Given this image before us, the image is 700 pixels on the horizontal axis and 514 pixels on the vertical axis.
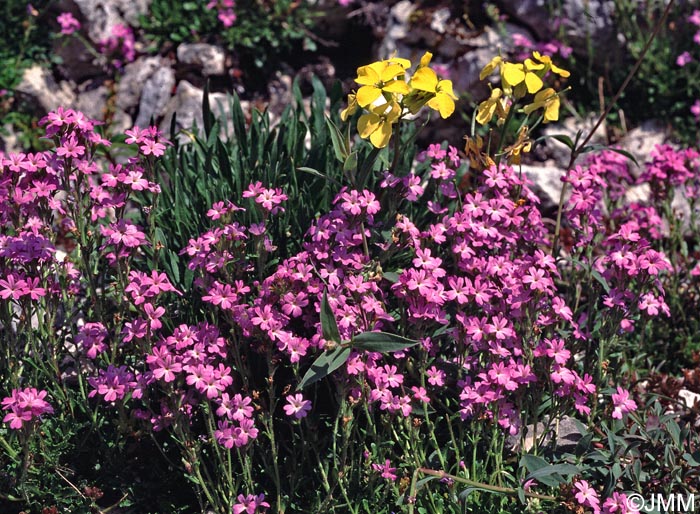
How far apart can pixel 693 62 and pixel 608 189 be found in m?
1.72

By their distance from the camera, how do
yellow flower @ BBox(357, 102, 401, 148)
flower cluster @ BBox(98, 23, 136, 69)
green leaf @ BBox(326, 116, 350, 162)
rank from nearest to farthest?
1. yellow flower @ BBox(357, 102, 401, 148)
2. green leaf @ BBox(326, 116, 350, 162)
3. flower cluster @ BBox(98, 23, 136, 69)

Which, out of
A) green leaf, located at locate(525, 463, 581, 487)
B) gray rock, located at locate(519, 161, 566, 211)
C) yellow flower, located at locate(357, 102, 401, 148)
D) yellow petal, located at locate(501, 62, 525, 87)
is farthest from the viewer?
gray rock, located at locate(519, 161, 566, 211)

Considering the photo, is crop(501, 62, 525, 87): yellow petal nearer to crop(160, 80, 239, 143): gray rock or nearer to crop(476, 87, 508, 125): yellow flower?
crop(476, 87, 508, 125): yellow flower

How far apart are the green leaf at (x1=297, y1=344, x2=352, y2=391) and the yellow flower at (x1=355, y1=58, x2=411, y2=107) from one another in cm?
79

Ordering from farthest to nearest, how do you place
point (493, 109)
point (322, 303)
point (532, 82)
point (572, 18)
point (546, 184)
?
point (572, 18) < point (546, 184) < point (493, 109) < point (532, 82) < point (322, 303)

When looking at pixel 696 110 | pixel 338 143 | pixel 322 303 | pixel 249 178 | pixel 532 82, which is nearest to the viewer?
pixel 322 303

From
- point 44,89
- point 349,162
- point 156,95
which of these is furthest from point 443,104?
point 44,89

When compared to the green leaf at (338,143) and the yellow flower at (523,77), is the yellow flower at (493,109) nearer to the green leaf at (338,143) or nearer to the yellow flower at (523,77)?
the yellow flower at (523,77)

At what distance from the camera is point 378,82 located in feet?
8.74

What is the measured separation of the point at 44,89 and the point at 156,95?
0.84 meters

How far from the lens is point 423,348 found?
2.78 meters

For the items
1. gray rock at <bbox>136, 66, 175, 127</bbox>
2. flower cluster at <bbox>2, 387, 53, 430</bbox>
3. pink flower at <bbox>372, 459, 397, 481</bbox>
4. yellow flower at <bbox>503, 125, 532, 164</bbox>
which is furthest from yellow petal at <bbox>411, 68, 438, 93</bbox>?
gray rock at <bbox>136, 66, 175, 127</bbox>

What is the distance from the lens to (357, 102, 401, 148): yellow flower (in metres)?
2.67

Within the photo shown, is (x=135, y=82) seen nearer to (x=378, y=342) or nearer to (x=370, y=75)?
(x=370, y=75)
